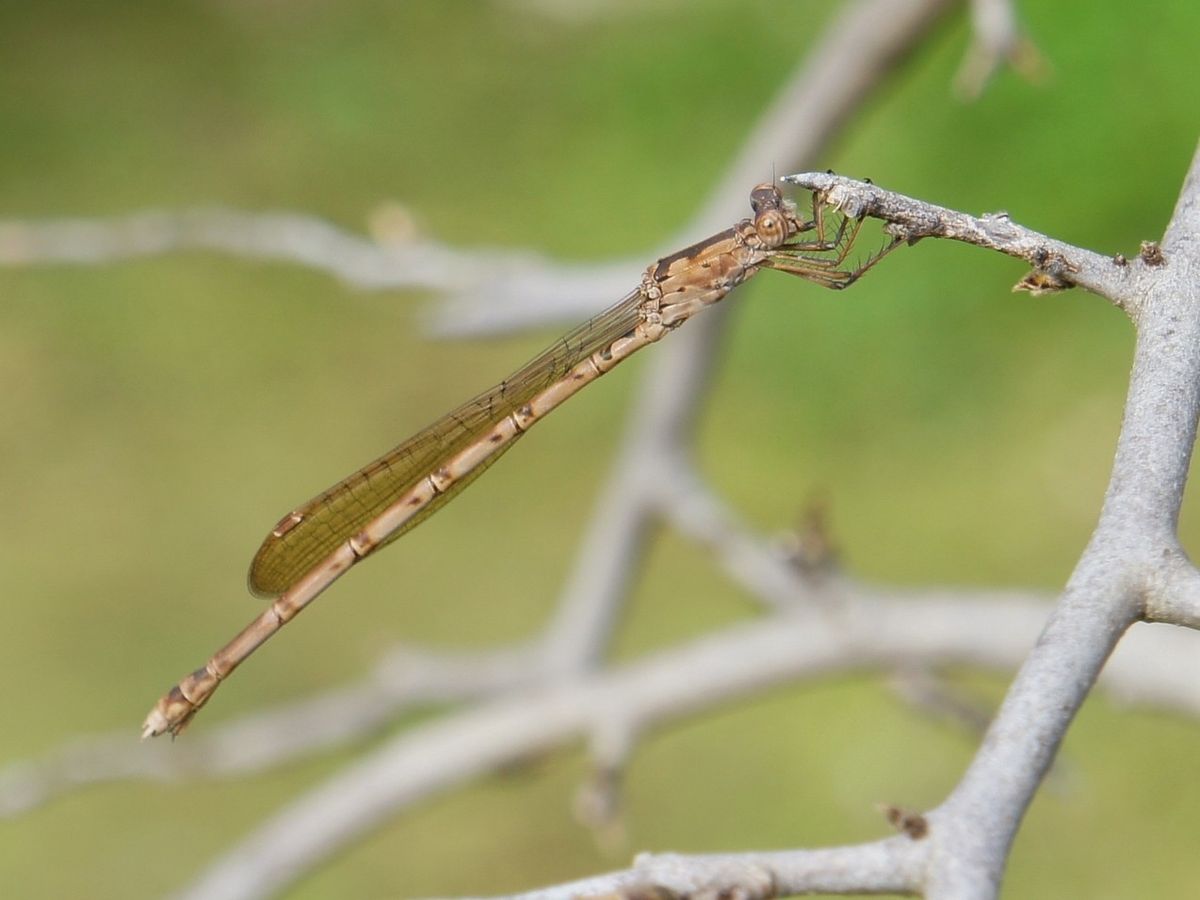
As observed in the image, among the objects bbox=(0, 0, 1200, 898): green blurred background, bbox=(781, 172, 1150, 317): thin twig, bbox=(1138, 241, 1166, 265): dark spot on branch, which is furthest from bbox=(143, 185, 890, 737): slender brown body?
bbox=(1138, 241, 1166, 265): dark spot on branch

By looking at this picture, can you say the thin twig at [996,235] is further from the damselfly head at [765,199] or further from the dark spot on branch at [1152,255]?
the damselfly head at [765,199]

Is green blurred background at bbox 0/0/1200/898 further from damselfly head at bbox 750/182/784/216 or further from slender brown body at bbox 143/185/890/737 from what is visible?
damselfly head at bbox 750/182/784/216

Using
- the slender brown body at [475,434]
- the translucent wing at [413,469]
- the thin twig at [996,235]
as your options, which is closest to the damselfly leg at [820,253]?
the slender brown body at [475,434]

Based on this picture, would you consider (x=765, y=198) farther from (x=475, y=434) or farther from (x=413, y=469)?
(x=413, y=469)

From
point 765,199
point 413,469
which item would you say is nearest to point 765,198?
point 765,199

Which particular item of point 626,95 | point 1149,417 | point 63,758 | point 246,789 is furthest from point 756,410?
point 1149,417

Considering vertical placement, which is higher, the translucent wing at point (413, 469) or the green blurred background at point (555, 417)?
the green blurred background at point (555, 417)

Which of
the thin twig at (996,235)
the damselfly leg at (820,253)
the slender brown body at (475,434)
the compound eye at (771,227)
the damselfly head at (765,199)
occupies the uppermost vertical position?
the slender brown body at (475,434)
